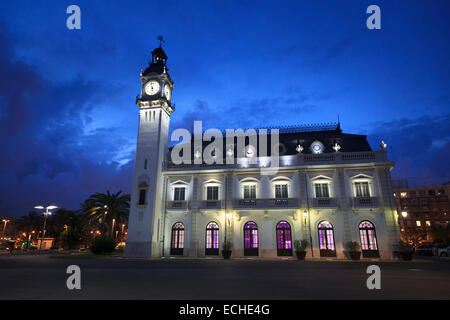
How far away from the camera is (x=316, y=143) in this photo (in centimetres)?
3139

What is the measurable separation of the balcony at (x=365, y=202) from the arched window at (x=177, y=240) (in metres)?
19.2

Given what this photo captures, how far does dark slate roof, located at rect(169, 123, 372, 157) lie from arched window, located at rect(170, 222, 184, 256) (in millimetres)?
Answer: 10571

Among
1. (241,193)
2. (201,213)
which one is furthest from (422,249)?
(201,213)

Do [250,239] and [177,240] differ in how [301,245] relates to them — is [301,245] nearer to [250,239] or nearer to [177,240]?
Result: [250,239]

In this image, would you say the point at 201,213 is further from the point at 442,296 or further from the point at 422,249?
the point at 422,249

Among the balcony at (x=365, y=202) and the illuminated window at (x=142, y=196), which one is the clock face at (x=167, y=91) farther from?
the balcony at (x=365, y=202)

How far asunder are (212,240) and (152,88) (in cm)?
2071

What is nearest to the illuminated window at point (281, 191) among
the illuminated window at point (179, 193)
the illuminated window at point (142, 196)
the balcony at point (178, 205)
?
the balcony at point (178, 205)

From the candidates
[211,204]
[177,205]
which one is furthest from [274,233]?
[177,205]

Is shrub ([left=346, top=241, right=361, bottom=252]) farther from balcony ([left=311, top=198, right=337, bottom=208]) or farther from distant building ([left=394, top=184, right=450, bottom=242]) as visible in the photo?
distant building ([left=394, top=184, right=450, bottom=242])

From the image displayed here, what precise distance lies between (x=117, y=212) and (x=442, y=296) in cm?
3586
